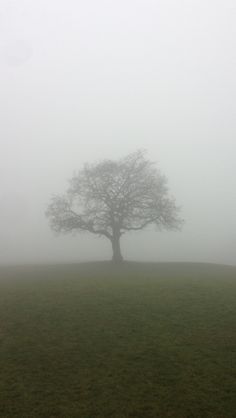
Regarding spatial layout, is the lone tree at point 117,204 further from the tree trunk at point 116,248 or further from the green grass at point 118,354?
the green grass at point 118,354

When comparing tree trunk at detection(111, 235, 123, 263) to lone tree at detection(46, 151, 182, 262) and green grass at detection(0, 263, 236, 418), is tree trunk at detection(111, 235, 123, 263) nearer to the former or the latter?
lone tree at detection(46, 151, 182, 262)

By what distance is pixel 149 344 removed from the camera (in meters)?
16.6

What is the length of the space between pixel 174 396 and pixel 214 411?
1.47 metres

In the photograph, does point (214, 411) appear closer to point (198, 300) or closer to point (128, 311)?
point (128, 311)

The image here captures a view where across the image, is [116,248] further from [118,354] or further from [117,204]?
[118,354]

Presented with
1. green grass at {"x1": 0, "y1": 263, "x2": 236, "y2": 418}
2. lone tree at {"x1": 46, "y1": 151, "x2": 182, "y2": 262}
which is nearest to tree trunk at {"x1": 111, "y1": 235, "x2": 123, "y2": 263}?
lone tree at {"x1": 46, "y1": 151, "x2": 182, "y2": 262}

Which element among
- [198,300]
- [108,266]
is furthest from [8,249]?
[198,300]

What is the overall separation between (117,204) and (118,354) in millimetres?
30566

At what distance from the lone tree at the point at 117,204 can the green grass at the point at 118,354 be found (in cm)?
2019

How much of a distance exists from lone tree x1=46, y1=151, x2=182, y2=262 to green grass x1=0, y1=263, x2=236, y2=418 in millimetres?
20187

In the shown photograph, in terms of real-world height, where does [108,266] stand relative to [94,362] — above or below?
above

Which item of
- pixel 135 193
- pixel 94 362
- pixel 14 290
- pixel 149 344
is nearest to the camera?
pixel 94 362

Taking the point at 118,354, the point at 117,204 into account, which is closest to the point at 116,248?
the point at 117,204

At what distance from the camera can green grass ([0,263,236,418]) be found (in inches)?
491
